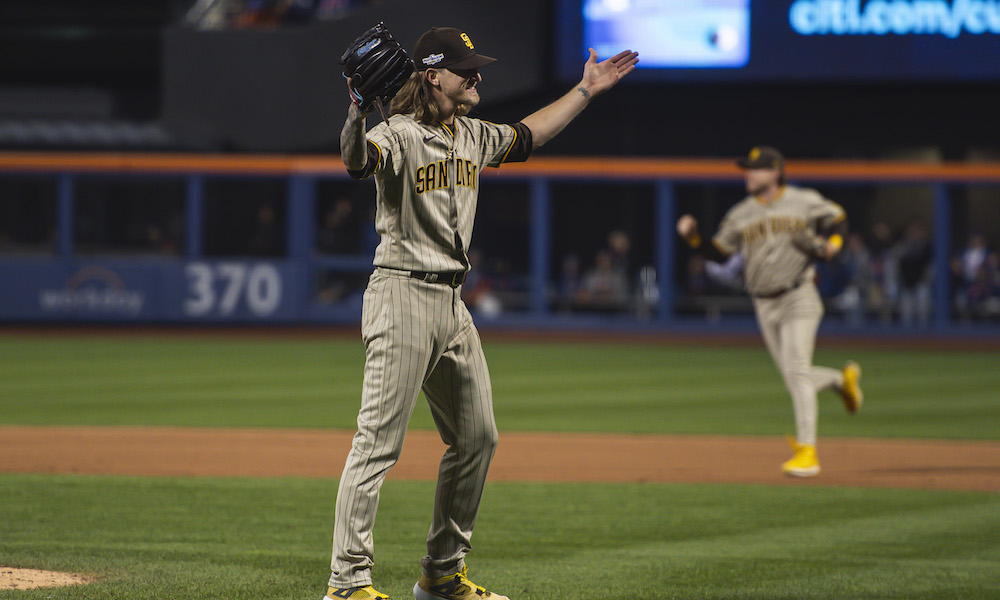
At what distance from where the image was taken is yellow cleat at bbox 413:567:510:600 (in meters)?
3.95

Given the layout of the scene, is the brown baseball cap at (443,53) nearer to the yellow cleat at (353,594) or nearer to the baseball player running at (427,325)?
the baseball player running at (427,325)

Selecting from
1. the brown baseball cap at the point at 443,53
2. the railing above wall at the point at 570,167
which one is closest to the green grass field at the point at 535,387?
the railing above wall at the point at 570,167

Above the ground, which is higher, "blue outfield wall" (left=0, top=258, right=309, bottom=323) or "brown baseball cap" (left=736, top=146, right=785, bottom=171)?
"brown baseball cap" (left=736, top=146, right=785, bottom=171)

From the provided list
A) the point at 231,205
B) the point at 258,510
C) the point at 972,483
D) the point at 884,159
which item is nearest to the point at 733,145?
the point at 884,159

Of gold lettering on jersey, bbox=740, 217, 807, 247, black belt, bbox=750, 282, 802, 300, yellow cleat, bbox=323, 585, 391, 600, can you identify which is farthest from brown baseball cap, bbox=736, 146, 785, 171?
yellow cleat, bbox=323, 585, 391, 600

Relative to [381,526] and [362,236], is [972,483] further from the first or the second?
[362,236]

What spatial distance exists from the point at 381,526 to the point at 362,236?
14.8 m

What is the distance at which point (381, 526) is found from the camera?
5.57 meters

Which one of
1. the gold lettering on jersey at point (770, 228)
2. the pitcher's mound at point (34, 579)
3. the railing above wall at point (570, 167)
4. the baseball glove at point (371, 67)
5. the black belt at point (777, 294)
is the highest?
the railing above wall at point (570, 167)

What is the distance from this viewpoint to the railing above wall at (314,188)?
1977 centimetres

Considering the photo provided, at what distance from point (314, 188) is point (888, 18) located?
996 centimetres

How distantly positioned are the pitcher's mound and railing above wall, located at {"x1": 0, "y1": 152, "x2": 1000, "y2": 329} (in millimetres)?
15520

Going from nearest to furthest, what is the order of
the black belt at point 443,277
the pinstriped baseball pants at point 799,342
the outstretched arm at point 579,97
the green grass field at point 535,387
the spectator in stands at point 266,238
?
1. the black belt at point 443,277
2. the outstretched arm at point 579,97
3. the pinstriped baseball pants at point 799,342
4. the green grass field at point 535,387
5. the spectator in stands at point 266,238

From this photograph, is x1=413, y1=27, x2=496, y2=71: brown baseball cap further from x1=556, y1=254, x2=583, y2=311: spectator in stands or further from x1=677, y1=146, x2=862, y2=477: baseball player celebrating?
x1=556, y1=254, x2=583, y2=311: spectator in stands
